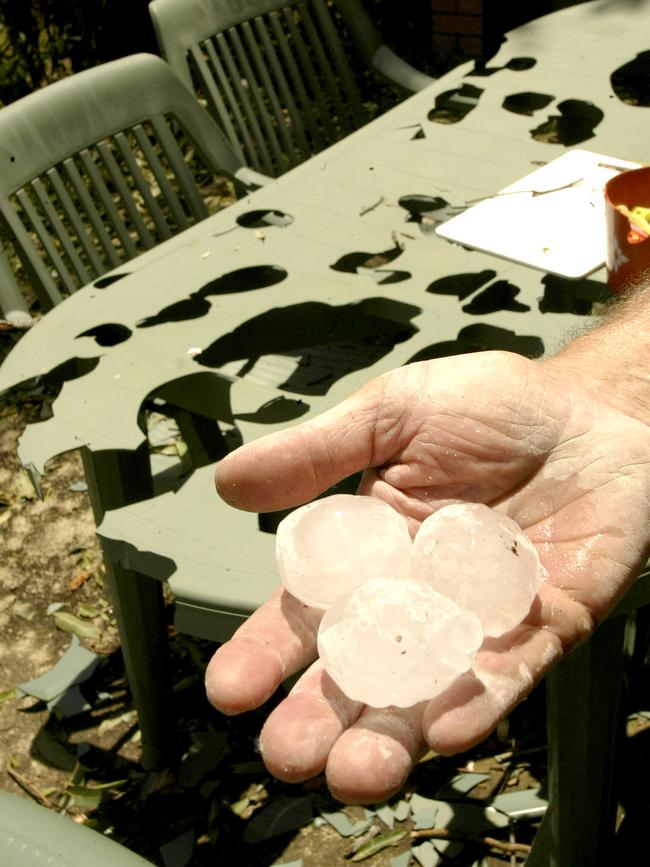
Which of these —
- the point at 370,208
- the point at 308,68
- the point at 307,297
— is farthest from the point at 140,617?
the point at 308,68

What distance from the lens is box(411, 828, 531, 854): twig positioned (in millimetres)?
2076

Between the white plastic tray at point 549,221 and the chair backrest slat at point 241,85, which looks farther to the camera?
the chair backrest slat at point 241,85

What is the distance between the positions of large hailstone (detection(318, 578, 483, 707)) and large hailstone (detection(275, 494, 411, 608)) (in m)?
0.07

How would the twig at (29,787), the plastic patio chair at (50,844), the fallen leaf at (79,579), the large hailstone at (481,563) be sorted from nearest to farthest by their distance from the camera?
the plastic patio chair at (50,844) < the large hailstone at (481,563) < the twig at (29,787) < the fallen leaf at (79,579)

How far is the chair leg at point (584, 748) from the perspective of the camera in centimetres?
157

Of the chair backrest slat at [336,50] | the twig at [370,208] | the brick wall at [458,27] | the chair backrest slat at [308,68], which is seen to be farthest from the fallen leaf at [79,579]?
the brick wall at [458,27]

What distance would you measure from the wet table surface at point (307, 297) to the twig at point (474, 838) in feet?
3.03

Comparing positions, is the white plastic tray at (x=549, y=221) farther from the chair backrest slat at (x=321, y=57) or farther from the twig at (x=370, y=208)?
the chair backrest slat at (x=321, y=57)

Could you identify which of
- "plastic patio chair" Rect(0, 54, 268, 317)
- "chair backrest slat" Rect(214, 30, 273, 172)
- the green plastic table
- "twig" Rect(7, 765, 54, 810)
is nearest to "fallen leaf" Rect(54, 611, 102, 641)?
"twig" Rect(7, 765, 54, 810)

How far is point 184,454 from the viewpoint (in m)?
2.74

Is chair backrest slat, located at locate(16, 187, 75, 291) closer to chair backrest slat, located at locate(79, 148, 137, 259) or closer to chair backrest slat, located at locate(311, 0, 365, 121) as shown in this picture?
chair backrest slat, located at locate(79, 148, 137, 259)

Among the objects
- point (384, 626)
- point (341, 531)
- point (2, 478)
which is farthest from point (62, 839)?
point (2, 478)

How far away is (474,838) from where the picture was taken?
6.93 feet

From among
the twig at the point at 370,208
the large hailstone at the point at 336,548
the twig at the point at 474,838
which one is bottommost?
the twig at the point at 474,838
